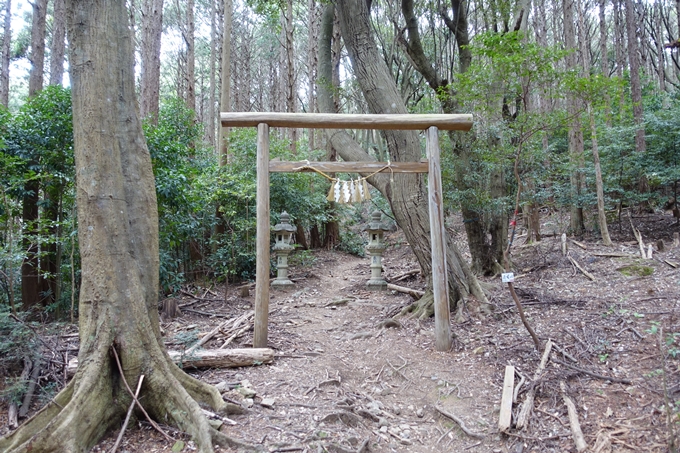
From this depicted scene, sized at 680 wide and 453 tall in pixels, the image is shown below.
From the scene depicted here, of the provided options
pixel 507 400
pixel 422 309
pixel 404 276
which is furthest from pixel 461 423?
pixel 404 276

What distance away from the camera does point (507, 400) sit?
351 cm

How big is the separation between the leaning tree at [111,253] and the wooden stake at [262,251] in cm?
161

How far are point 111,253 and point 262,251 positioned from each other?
80.4 inches

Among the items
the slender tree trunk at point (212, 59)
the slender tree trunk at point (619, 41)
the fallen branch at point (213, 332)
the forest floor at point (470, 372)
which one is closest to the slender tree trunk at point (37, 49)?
the slender tree trunk at point (212, 59)

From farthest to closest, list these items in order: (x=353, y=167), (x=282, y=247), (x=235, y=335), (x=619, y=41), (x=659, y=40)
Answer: (x=659, y=40), (x=619, y=41), (x=282, y=247), (x=235, y=335), (x=353, y=167)

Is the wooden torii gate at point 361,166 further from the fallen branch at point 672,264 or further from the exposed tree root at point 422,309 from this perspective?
the fallen branch at point 672,264

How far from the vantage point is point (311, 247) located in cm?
1434

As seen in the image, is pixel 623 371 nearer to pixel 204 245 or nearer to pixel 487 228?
pixel 487 228

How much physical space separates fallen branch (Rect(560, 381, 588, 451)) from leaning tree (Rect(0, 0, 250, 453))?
2.53 metres

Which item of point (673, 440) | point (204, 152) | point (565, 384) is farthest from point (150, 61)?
point (673, 440)

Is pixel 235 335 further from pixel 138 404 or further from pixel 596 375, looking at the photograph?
pixel 596 375

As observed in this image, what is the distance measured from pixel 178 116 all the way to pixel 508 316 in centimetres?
791

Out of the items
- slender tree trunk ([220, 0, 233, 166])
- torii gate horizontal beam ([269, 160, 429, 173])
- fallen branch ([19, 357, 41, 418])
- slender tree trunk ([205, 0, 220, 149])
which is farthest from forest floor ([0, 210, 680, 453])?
slender tree trunk ([205, 0, 220, 149])

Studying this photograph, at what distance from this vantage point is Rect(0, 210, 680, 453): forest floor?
3031 millimetres
